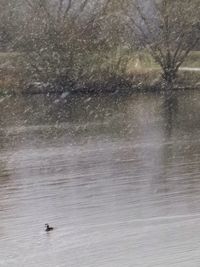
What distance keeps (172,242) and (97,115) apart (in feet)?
47.9

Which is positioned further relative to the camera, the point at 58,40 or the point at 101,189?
the point at 58,40

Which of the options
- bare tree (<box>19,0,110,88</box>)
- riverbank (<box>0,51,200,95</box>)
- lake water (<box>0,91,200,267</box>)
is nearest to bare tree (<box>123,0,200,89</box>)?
riverbank (<box>0,51,200,95</box>)

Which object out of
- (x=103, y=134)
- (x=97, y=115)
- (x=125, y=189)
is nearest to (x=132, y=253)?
(x=125, y=189)

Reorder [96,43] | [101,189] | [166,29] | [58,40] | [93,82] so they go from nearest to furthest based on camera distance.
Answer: [101,189] < [93,82] < [58,40] < [96,43] < [166,29]

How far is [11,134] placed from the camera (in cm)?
2058

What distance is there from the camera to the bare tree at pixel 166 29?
32719 millimetres

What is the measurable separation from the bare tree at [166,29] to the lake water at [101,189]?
8994 mm

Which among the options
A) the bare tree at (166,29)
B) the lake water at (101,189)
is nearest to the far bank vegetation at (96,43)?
the bare tree at (166,29)

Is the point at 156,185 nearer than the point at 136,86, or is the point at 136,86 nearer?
the point at 156,185

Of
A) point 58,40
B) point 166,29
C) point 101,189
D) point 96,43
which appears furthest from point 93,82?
point 101,189

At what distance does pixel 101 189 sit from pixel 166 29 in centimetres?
2098

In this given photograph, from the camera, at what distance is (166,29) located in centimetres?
3312

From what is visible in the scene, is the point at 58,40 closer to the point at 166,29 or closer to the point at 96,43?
the point at 96,43

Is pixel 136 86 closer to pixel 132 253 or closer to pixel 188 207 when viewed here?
pixel 188 207
